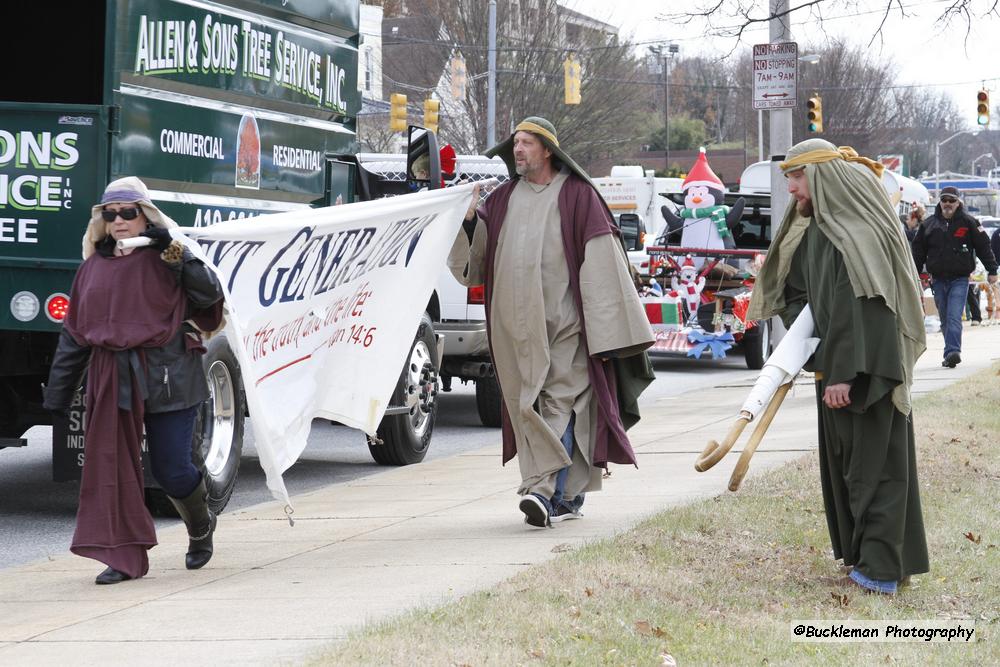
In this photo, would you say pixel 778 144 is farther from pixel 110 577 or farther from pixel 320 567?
pixel 110 577

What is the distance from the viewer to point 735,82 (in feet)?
244

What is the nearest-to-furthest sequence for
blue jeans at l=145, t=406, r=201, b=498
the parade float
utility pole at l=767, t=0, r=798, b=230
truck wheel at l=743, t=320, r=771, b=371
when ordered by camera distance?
A: blue jeans at l=145, t=406, r=201, b=498 < utility pole at l=767, t=0, r=798, b=230 < the parade float < truck wheel at l=743, t=320, r=771, b=371

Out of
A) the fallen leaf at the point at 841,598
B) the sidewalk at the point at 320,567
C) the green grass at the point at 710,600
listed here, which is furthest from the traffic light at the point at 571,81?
the fallen leaf at the point at 841,598

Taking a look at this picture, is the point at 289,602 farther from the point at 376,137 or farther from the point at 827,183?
the point at 376,137

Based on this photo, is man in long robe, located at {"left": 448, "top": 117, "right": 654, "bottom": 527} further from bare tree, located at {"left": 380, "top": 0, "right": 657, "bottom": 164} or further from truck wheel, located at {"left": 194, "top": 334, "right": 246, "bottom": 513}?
bare tree, located at {"left": 380, "top": 0, "right": 657, "bottom": 164}

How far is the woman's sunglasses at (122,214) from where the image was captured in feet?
21.0

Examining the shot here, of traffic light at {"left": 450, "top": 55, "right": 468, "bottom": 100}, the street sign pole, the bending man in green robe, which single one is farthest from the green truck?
traffic light at {"left": 450, "top": 55, "right": 468, "bottom": 100}

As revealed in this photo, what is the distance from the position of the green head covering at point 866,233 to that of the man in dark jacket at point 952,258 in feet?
36.1

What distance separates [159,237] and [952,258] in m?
12.0

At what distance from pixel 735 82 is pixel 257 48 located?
67.5 m

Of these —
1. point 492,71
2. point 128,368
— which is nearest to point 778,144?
point 128,368

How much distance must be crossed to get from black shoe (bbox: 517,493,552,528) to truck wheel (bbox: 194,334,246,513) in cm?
188

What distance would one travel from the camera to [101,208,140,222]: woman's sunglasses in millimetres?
6387

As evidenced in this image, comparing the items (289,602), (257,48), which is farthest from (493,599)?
(257,48)
